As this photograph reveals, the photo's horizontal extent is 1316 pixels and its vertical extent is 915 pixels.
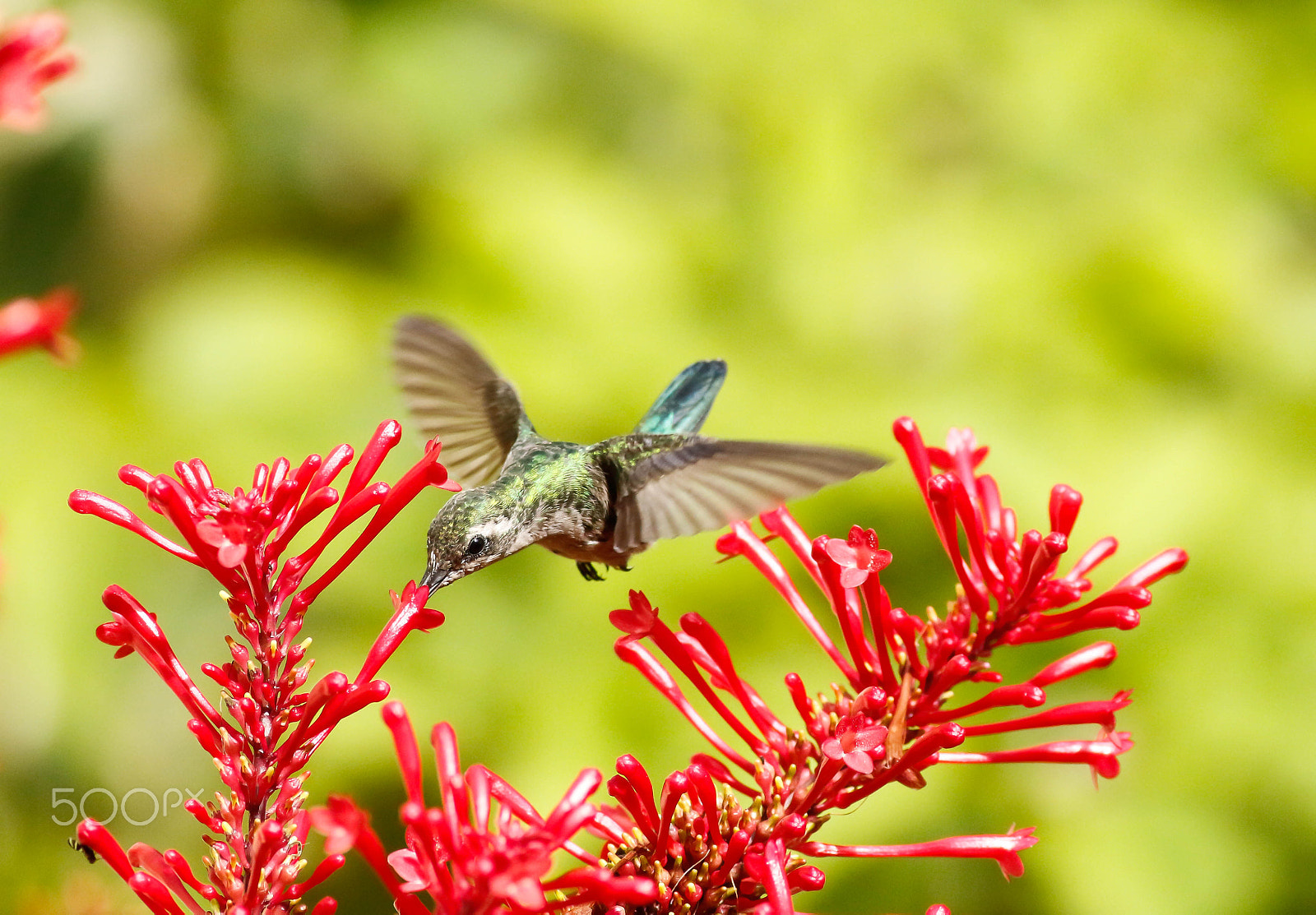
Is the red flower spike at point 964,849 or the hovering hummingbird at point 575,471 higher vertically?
the hovering hummingbird at point 575,471

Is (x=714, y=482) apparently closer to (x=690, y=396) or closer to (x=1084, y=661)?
(x=1084, y=661)

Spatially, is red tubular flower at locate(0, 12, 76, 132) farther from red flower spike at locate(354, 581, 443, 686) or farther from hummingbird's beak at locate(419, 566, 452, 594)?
hummingbird's beak at locate(419, 566, 452, 594)

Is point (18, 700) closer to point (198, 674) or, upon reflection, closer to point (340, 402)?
point (198, 674)

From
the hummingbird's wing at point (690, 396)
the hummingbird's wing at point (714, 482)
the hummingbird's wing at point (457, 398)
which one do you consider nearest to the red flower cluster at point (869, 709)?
the hummingbird's wing at point (714, 482)

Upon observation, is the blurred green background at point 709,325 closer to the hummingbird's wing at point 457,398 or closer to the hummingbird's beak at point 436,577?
the hummingbird's wing at point 457,398

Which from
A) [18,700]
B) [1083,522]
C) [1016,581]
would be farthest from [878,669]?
[18,700]

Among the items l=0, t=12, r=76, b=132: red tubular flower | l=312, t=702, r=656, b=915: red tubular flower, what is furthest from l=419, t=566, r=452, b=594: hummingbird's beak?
l=0, t=12, r=76, b=132: red tubular flower
